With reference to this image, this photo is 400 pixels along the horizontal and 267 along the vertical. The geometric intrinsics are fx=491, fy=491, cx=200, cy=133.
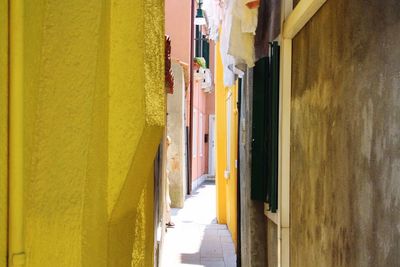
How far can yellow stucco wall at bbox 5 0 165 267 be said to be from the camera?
1.74 metres

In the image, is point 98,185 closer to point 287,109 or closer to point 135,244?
point 135,244

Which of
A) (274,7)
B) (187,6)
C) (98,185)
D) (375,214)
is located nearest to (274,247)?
(274,7)

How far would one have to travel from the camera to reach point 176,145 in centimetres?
1344

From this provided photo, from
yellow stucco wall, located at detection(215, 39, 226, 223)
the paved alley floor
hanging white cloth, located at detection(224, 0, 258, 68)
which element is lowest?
the paved alley floor

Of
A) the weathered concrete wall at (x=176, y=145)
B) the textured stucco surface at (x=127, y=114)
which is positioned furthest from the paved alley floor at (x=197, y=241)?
the textured stucco surface at (x=127, y=114)

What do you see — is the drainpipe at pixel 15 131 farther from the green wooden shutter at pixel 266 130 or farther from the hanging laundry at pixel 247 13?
the hanging laundry at pixel 247 13

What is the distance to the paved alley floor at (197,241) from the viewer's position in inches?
310

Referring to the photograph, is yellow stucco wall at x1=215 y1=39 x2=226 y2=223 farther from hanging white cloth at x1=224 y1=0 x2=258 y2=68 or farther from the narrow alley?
the narrow alley

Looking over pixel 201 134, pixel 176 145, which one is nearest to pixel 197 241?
pixel 176 145

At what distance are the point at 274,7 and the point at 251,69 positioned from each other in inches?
28.8

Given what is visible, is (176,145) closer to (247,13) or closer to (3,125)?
(247,13)

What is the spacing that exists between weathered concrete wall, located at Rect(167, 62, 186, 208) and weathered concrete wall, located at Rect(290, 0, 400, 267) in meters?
9.39

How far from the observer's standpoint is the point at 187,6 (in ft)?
51.9

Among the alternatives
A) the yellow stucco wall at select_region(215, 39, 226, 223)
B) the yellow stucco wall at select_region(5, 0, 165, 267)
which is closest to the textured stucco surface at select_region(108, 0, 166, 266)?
the yellow stucco wall at select_region(5, 0, 165, 267)
